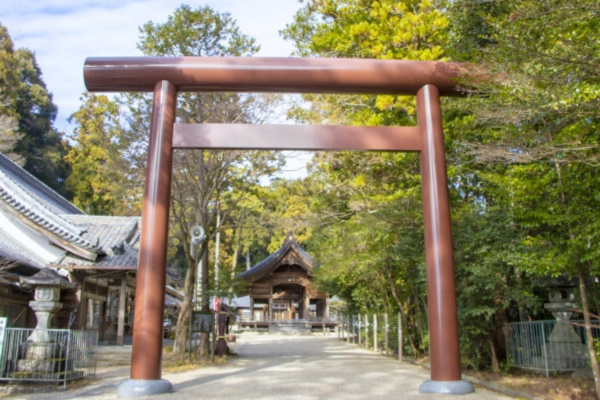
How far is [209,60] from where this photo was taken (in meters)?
7.54

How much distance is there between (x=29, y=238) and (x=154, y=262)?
784 centimetres

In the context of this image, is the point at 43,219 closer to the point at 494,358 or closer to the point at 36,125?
the point at 494,358

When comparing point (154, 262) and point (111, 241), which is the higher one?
point (111, 241)

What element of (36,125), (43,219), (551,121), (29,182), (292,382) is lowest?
(292,382)

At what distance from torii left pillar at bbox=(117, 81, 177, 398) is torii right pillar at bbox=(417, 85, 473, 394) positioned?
12.3 ft

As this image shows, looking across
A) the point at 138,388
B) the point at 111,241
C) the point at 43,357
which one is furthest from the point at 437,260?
the point at 111,241

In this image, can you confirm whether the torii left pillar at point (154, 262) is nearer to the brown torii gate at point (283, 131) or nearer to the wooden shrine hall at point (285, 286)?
the brown torii gate at point (283, 131)

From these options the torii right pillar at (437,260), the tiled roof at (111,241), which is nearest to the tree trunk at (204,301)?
the tiled roof at (111,241)

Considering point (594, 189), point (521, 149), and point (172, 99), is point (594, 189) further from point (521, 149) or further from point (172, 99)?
point (172, 99)

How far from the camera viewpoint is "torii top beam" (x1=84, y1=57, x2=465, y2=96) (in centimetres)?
750

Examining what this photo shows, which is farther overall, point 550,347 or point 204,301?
point 204,301

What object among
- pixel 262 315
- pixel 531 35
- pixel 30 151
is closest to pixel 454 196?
pixel 531 35

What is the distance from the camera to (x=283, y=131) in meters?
7.36

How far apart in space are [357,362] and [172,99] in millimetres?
8010
